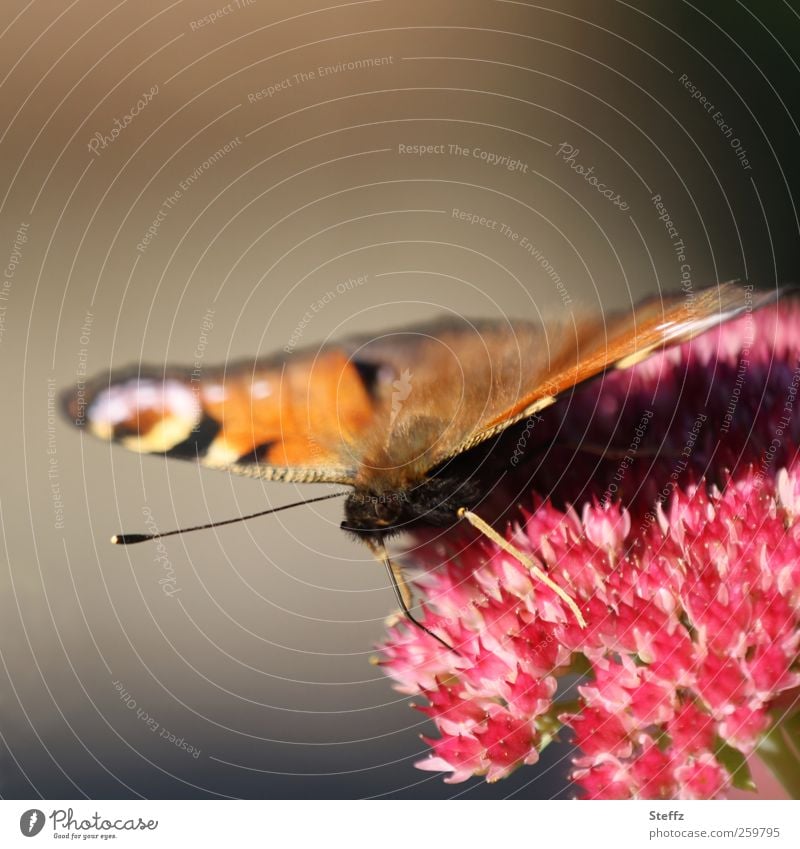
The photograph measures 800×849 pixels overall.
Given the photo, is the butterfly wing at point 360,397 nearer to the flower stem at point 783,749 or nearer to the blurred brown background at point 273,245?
the blurred brown background at point 273,245

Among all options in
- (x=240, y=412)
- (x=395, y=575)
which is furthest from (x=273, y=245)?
(x=395, y=575)

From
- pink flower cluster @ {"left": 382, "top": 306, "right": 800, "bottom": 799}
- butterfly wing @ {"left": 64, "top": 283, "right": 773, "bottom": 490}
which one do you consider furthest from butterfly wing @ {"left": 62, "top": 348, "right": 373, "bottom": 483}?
pink flower cluster @ {"left": 382, "top": 306, "right": 800, "bottom": 799}

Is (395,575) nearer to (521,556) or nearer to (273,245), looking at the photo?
(521,556)

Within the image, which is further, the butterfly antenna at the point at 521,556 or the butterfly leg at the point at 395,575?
the butterfly leg at the point at 395,575
